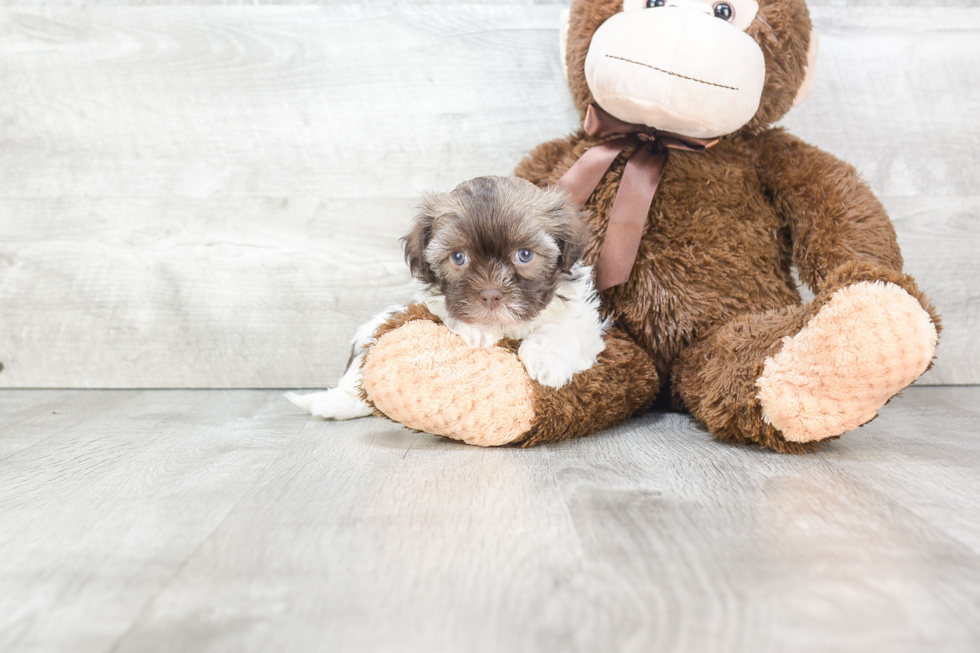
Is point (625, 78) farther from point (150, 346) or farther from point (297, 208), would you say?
point (150, 346)

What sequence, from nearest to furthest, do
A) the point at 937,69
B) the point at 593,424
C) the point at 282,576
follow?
the point at 282,576
the point at 593,424
the point at 937,69

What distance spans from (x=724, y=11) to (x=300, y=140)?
1.01 meters

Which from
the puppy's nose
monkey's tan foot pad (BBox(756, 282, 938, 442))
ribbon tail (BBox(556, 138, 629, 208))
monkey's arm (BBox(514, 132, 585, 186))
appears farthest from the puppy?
monkey's tan foot pad (BBox(756, 282, 938, 442))

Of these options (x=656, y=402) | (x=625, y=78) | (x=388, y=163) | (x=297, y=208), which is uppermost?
(x=625, y=78)

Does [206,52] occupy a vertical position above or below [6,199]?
above

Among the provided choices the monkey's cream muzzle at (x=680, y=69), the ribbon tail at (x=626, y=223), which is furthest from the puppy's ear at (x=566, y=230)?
the monkey's cream muzzle at (x=680, y=69)

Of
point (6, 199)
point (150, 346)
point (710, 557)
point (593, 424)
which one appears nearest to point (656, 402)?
point (593, 424)

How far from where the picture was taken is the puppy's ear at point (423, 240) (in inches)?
50.1

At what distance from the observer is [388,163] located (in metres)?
1.82

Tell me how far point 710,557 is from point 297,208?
137 cm

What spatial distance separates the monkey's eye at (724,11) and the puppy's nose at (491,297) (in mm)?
683

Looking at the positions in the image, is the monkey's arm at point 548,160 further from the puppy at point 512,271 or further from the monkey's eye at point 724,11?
the monkey's eye at point 724,11

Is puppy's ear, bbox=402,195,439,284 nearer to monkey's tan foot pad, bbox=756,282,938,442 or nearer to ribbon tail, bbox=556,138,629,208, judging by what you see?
ribbon tail, bbox=556,138,629,208

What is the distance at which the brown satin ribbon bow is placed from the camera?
54.7 inches
